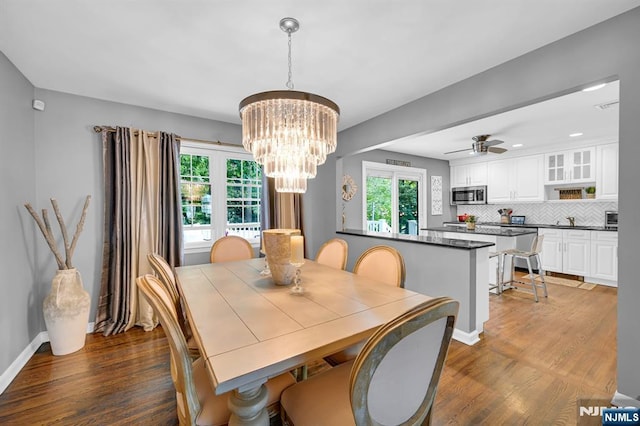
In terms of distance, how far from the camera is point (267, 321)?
124cm

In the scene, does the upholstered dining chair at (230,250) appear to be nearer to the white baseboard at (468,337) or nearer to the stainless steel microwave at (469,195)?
the white baseboard at (468,337)

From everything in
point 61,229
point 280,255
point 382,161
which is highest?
point 382,161

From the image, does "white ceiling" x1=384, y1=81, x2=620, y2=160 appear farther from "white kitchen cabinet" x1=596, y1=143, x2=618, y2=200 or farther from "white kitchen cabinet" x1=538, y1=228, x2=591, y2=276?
"white kitchen cabinet" x1=538, y1=228, x2=591, y2=276

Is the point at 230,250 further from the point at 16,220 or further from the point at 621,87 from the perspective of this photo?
the point at 621,87

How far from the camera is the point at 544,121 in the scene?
3.63 metres

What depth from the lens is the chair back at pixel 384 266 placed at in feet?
6.21

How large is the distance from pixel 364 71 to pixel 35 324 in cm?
386

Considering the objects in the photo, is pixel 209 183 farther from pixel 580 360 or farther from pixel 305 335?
pixel 580 360

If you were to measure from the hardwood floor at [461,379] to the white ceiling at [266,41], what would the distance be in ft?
8.14

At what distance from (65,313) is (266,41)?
2.86 meters

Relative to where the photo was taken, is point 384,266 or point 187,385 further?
point 384,266

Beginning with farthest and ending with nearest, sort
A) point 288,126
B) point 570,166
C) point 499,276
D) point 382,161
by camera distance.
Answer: point 382,161 < point 570,166 < point 499,276 < point 288,126

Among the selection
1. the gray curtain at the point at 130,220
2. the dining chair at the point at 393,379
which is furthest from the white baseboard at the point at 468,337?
the gray curtain at the point at 130,220

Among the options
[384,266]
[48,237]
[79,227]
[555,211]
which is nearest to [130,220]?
[79,227]
